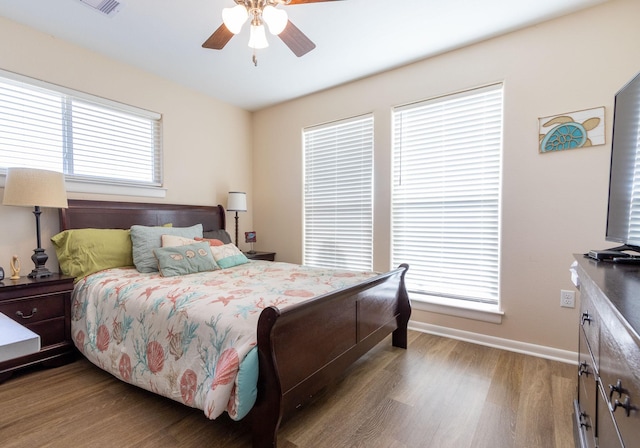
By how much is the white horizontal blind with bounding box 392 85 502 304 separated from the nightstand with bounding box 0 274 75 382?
2922mm

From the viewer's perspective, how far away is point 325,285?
2.06 m

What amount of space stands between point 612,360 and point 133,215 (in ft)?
11.4

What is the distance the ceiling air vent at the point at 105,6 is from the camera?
210 centimetres

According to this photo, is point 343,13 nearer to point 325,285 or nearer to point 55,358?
point 325,285

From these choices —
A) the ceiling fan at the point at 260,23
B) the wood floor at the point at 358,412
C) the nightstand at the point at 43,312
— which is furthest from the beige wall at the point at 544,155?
the nightstand at the point at 43,312

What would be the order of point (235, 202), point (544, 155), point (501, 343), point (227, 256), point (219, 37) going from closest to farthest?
point (219, 37)
point (544, 155)
point (501, 343)
point (227, 256)
point (235, 202)

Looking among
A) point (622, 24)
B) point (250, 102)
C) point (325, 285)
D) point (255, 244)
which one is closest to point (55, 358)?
point (325, 285)

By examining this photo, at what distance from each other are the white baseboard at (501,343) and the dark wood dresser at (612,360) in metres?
1.29

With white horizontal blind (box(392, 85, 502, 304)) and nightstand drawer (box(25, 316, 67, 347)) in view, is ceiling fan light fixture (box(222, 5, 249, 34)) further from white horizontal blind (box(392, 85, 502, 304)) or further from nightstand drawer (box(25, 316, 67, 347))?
nightstand drawer (box(25, 316, 67, 347))

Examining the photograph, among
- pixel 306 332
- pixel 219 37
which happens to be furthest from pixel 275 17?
pixel 306 332

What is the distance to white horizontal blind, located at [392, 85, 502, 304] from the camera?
264cm

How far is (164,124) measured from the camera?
3303 millimetres

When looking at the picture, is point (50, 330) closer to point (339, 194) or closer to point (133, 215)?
point (133, 215)

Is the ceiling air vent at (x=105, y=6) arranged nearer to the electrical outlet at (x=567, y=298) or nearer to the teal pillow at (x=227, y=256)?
the teal pillow at (x=227, y=256)
